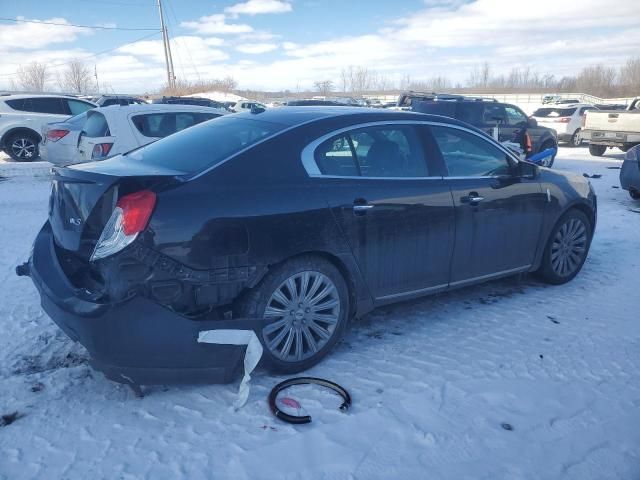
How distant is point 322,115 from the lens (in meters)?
3.69

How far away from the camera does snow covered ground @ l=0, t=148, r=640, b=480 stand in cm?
256

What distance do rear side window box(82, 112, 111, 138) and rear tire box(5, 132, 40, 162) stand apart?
5446 mm

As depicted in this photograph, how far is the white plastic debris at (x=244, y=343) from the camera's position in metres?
2.95

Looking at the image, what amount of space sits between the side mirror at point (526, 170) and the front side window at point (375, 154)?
1042mm

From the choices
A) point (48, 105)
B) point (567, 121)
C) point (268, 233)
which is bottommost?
point (567, 121)

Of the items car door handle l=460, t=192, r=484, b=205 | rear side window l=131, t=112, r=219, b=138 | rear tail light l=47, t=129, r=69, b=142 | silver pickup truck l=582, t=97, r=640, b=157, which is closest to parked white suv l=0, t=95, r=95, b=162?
rear tail light l=47, t=129, r=69, b=142

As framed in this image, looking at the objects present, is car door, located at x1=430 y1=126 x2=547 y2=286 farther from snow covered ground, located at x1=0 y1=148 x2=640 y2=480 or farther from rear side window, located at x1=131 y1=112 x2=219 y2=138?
rear side window, located at x1=131 y1=112 x2=219 y2=138

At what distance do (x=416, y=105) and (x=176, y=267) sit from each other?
1132 centimetres

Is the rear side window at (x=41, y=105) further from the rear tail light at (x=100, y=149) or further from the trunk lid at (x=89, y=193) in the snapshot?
the trunk lid at (x=89, y=193)

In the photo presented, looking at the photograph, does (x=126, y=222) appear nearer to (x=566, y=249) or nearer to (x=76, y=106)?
(x=566, y=249)

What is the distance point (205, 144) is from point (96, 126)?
19.4 feet

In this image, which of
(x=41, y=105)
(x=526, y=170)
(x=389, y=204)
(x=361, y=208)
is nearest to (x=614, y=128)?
(x=526, y=170)

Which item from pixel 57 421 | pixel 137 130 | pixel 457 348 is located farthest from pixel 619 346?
pixel 137 130

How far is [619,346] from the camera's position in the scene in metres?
3.82
